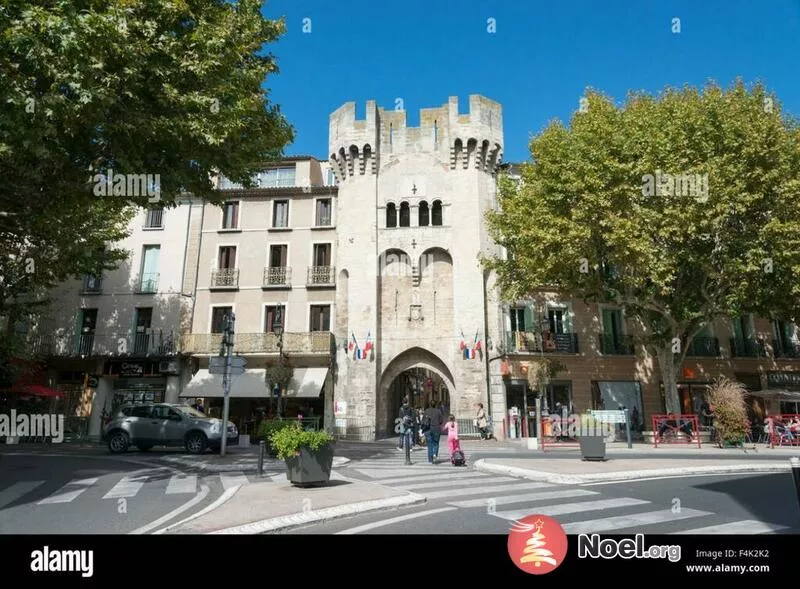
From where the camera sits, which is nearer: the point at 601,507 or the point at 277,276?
the point at 601,507

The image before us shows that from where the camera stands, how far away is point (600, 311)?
26.9 metres

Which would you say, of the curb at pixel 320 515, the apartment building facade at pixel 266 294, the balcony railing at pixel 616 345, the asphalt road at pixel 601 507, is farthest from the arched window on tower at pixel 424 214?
the curb at pixel 320 515

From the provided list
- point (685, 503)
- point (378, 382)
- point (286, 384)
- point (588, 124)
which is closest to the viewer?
point (685, 503)

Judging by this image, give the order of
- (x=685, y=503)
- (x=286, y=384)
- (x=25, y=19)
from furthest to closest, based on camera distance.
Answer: (x=286, y=384) → (x=25, y=19) → (x=685, y=503)

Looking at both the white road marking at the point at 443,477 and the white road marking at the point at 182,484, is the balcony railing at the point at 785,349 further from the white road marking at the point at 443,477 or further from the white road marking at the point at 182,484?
the white road marking at the point at 182,484

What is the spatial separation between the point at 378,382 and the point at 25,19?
20.0 metres

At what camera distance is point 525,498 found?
26.3 feet

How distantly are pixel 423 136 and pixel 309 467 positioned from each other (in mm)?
22629

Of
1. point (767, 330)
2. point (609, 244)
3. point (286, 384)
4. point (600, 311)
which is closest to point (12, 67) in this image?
point (286, 384)

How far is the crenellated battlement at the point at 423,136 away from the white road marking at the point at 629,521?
2282cm

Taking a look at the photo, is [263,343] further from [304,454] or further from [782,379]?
[782,379]

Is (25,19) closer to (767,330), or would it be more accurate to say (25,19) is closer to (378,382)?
(378,382)

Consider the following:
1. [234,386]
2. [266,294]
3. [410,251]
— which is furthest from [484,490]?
[266,294]
